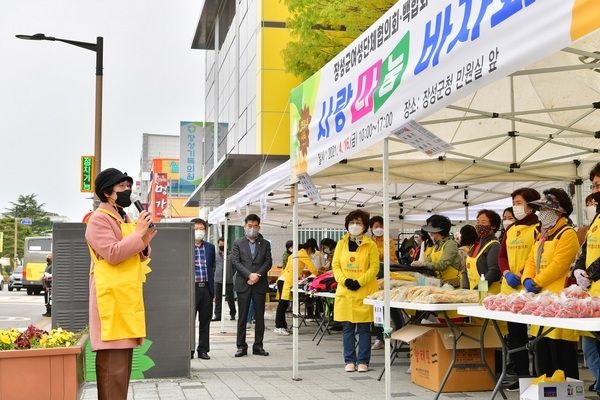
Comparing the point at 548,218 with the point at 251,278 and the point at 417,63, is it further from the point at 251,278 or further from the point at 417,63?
the point at 251,278

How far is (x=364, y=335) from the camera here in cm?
919

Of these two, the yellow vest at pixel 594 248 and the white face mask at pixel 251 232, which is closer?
the yellow vest at pixel 594 248

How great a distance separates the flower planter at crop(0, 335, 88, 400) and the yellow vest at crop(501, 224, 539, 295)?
14.4 feet

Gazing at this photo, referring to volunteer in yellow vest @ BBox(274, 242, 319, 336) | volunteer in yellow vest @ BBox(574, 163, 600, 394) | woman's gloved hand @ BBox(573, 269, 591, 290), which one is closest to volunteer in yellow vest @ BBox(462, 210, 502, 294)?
volunteer in yellow vest @ BBox(574, 163, 600, 394)

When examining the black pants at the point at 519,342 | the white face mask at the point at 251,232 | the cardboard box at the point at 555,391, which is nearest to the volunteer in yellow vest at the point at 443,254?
the black pants at the point at 519,342

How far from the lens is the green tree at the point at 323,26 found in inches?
687

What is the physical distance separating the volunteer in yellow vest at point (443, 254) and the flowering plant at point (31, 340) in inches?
221

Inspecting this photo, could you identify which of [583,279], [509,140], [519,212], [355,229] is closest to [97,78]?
[355,229]

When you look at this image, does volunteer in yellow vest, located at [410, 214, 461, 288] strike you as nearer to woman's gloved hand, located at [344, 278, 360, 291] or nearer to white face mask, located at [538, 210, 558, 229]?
woman's gloved hand, located at [344, 278, 360, 291]

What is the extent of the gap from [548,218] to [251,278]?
523cm

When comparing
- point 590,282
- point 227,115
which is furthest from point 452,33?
point 227,115

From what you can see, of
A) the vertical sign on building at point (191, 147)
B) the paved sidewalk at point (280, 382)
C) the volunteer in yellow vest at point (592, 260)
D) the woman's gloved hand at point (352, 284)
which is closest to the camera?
the volunteer in yellow vest at point (592, 260)

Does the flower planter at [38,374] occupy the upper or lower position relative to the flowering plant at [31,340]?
lower

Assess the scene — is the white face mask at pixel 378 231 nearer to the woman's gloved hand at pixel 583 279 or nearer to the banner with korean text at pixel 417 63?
the banner with korean text at pixel 417 63
